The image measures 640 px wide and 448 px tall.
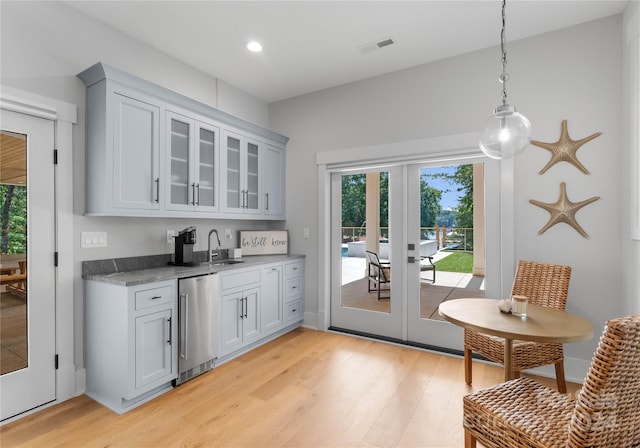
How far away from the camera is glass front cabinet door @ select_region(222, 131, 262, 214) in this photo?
351 cm

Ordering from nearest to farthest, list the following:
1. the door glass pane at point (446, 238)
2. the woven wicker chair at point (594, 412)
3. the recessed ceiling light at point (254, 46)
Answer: the woven wicker chair at point (594, 412)
the recessed ceiling light at point (254, 46)
the door glass pane at point (446, 238)

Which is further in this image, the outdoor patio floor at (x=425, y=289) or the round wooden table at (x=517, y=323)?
the outdoor patio floor at (x=425, y=289)

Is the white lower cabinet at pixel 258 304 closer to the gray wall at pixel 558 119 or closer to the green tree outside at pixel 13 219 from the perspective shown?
the green tree outside at pixel 13 219

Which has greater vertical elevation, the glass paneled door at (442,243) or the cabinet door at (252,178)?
the cabinet door at (252,178)

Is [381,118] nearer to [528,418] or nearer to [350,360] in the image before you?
[350,360]

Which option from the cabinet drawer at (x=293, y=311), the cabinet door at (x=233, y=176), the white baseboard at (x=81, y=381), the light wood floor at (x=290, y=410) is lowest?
the light wood floor at (x=290, y=410)

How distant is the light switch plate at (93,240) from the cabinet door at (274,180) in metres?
1.73

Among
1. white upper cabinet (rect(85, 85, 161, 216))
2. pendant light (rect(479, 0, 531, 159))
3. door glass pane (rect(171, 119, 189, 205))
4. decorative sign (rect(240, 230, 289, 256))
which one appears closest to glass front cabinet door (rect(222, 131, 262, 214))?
decorative sign (rect(240, 230, 289, 256))

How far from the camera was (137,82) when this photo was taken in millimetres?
2600

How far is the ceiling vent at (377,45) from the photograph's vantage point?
9.78ft

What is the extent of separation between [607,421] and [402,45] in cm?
303

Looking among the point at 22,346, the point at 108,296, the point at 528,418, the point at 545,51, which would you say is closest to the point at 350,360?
the point at 528,418

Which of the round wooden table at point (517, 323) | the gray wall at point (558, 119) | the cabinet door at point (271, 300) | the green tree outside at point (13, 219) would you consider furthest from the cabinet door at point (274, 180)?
the round wooden table at point (517, 323)

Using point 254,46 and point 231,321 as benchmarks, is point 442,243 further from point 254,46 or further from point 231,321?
point 254,46
